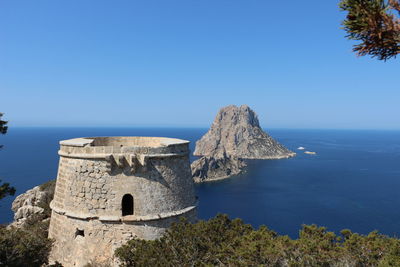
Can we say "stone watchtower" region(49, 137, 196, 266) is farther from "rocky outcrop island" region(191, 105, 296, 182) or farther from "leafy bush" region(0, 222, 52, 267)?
"rocky outcrop island" region(191, 105, 296, 182)

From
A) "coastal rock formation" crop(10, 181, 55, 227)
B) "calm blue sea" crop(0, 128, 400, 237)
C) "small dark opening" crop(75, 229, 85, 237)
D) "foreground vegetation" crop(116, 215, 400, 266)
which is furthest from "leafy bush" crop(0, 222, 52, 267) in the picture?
"calm blue sea" crop(0, 128, 400, 237)

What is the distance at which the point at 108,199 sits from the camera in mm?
11906

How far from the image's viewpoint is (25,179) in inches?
2992

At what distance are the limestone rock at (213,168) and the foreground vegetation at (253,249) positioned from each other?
91362mm

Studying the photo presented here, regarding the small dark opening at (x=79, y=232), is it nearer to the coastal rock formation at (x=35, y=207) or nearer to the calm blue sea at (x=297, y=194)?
the coastal rock formation at (x=35, y=207)

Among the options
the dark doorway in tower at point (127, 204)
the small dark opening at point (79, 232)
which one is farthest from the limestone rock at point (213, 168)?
the small dark opening at point (79, 232)

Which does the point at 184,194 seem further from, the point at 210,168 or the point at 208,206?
the point at 210,168

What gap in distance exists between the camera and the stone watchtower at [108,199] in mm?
11883

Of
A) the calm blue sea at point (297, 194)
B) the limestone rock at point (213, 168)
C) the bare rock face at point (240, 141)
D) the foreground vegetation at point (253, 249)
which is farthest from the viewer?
the bare rock face at point (240, 141)

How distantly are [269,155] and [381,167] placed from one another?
53612 mm

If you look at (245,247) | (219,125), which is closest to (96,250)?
(245,247)

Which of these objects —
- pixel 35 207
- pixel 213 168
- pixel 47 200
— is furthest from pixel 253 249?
pixel 213 168

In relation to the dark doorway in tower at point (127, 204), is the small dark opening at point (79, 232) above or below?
below

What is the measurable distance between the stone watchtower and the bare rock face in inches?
5575
